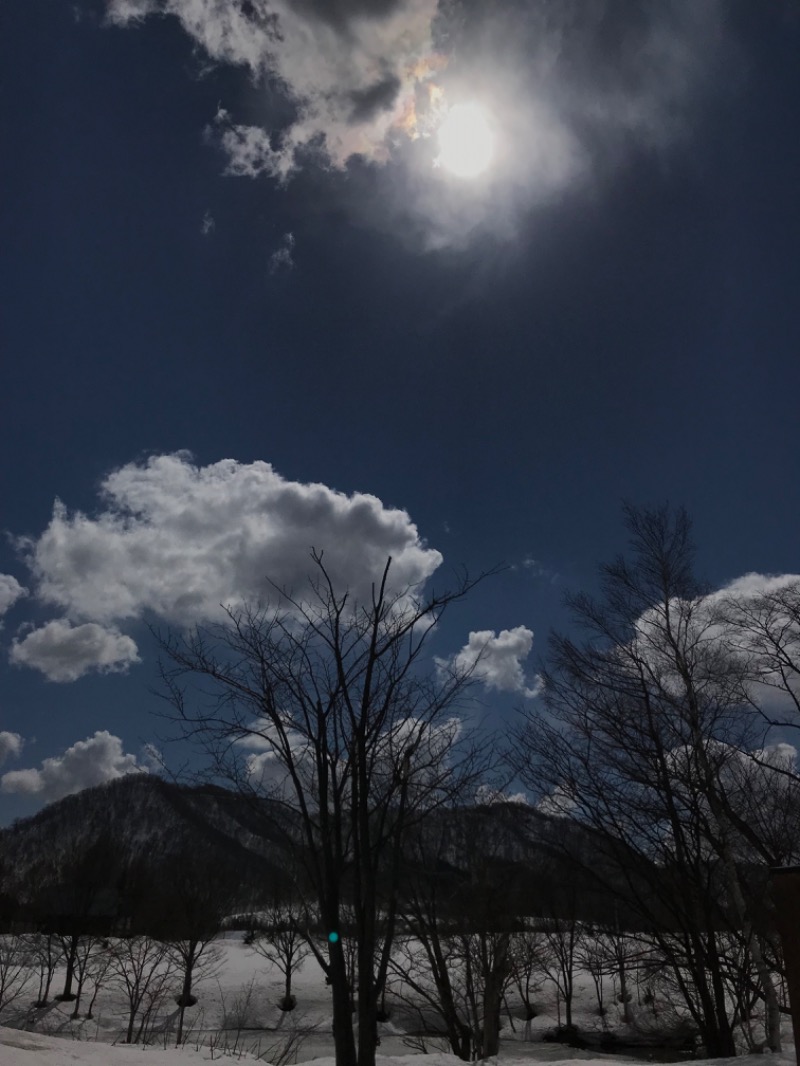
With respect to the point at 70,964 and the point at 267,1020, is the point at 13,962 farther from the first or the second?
the point at 267,1020

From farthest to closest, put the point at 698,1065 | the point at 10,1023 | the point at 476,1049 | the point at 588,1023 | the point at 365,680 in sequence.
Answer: the point at 588,1023 < the point at 10,1023 < the point at 476,1049 < the point at 698,1065 < the point at 365,680

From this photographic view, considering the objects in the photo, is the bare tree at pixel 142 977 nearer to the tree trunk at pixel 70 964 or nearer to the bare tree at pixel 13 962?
the tree trunk at pixel 70 964

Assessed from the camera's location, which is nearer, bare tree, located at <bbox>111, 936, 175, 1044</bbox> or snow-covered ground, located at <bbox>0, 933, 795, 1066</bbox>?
snow-covered ground, located at <bbox>0, 933, 795, 1066</bbox>

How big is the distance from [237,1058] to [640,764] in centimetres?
648

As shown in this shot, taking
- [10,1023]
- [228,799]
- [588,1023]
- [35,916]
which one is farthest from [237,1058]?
[35,916]

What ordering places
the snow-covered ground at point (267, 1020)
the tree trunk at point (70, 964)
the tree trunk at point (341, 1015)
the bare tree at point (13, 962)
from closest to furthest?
the tree trunk at point (341, 1015) → the bare tree at point (13, 962) → the snow-covered ground at point (267, 1020) → the tree trunk at point (70, 964)

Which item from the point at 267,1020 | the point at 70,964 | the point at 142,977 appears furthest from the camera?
the point at 267,1020

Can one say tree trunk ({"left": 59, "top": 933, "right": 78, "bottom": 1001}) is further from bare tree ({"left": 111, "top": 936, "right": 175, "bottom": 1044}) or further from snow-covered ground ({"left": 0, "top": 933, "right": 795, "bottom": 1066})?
bare tree ({"left": 111, "top": 936, "right": 175, "bottom": 1044})

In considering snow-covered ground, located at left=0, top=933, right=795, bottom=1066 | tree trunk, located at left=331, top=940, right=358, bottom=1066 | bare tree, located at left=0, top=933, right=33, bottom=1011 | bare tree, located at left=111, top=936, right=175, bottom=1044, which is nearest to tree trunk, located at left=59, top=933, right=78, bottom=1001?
snow-covered ground, located at left=0, top=933, right=795, bottom=1066

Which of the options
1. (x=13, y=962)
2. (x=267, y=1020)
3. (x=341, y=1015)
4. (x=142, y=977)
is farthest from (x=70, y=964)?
(x=341, y=1015)

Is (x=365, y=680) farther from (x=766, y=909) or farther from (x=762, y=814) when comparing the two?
(x=762, y=814)

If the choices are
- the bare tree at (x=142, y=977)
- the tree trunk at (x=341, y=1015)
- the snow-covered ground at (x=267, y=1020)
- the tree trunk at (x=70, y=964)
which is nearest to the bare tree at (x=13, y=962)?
the snow-covered ground at (x=267, y=1020)

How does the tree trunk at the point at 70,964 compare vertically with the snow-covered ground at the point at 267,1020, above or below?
above

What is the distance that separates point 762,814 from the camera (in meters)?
12.0
